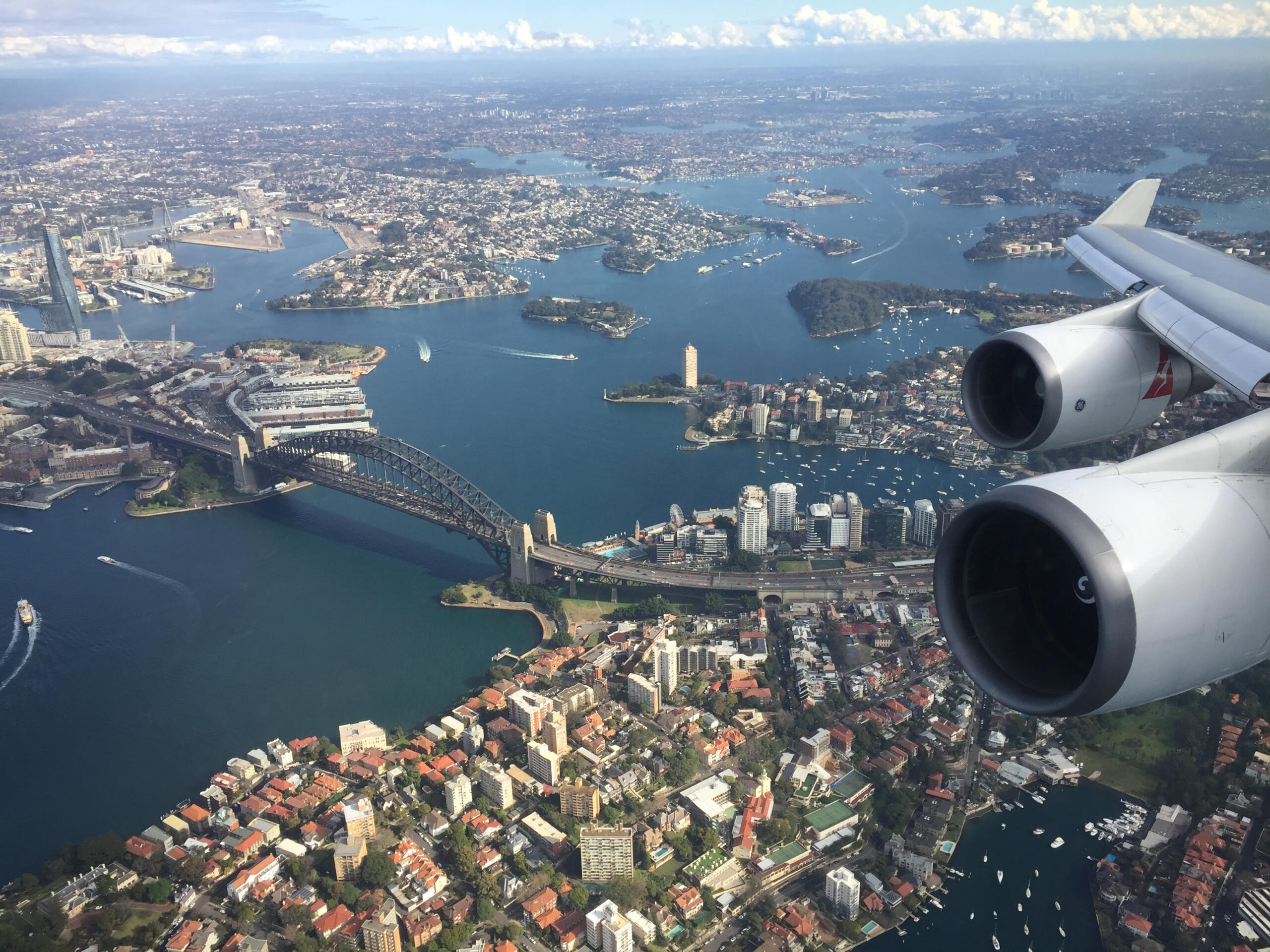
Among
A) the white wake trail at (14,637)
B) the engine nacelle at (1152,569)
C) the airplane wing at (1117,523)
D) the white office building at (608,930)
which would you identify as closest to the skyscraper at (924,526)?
the white office building at (608,930)

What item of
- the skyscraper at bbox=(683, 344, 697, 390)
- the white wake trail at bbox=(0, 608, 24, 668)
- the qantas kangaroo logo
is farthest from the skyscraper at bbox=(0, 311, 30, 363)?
the qantas kangaroo logo

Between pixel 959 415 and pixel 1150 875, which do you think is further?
pixel 959 415

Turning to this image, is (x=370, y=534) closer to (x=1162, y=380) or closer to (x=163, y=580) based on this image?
(x=163, y=580)

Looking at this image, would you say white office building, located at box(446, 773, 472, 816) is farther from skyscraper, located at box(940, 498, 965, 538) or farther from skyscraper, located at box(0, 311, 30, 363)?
skyscraper, located at box(0, 311, 30, 363)

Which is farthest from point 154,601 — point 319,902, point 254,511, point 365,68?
point 365,68

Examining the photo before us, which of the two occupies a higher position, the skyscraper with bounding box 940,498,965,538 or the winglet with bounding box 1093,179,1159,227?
the winglet with bounding box 1093,179,1159,227

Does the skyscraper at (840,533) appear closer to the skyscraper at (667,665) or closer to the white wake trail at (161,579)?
the skyscraper at (667,665)

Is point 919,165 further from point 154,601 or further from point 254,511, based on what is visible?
point 154,601
